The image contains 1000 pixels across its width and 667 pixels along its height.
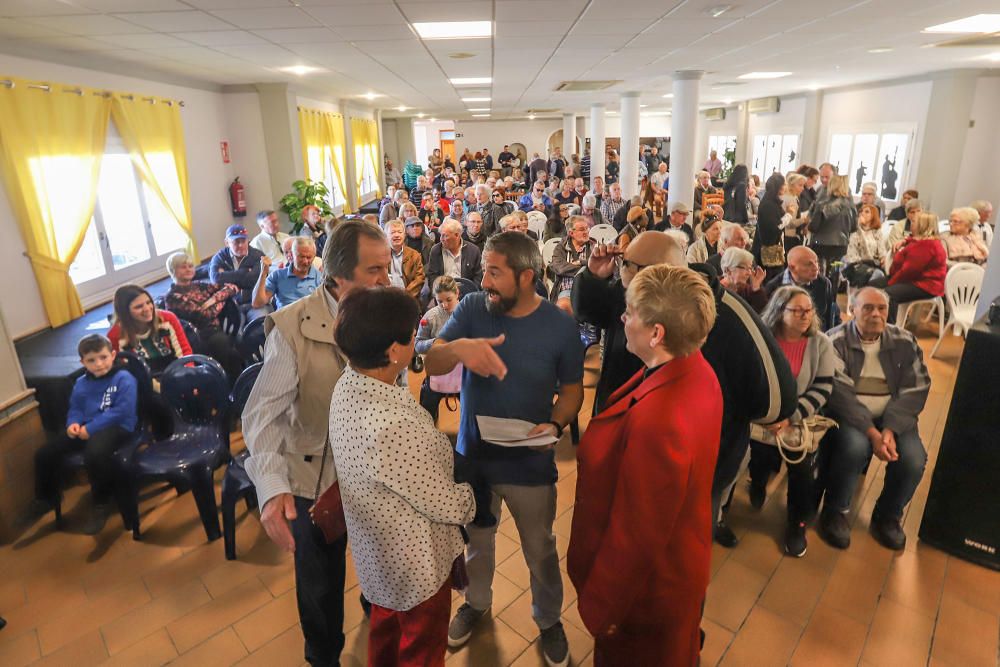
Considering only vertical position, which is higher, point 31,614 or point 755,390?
point 755,390

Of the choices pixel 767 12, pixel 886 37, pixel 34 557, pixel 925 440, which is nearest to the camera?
Result: pixel 34 557

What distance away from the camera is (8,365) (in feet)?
10.2

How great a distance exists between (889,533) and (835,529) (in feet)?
0.84

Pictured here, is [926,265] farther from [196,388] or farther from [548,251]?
[196,388]

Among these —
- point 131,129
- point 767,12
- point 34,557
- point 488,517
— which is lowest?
point 34,557

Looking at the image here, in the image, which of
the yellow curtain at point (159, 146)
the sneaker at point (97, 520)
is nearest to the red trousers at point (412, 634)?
the sneaker at point (97, 520)

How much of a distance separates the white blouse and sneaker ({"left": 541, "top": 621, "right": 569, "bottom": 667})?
0.79m

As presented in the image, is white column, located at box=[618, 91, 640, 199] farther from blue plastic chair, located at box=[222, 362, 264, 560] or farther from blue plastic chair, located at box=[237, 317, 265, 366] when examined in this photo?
blue plastic chair, located at box=[222, 362, 264, 560]

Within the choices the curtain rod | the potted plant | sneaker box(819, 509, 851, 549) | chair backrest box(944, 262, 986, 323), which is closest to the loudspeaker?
sneaker box(819, 509, 851, 549)

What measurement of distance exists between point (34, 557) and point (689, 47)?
6897 mm

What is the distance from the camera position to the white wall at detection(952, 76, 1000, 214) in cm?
925

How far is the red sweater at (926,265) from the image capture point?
16.8ft

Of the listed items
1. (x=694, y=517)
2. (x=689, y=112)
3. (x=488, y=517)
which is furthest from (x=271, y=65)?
(x=694, y=517)

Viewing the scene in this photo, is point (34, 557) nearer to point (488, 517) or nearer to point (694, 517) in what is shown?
point (488, 517)
